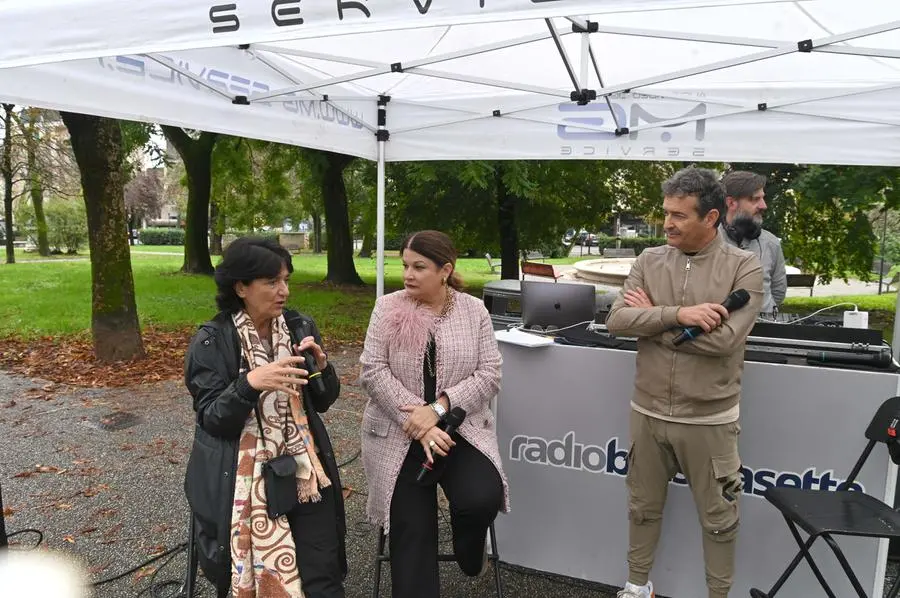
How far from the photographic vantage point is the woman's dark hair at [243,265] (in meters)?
2.23

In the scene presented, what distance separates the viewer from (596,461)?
285cm

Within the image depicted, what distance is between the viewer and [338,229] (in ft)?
48.6

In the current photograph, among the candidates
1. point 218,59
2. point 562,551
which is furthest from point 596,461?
point 218,59

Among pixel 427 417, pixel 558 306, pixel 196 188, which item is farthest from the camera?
pixel 196 188

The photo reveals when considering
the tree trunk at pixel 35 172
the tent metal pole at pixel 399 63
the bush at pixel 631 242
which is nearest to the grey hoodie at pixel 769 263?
the tent metal pole at pixel 399 63

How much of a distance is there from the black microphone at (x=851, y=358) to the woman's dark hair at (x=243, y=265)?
7.16 ft

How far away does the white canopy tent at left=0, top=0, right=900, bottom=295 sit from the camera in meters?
3.35

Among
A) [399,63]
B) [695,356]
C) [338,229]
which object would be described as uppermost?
[399,63]

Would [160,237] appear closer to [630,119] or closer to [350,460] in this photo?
[350,460]

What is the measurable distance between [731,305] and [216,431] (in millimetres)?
1899

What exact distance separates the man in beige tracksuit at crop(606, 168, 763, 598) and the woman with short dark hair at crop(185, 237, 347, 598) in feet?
4.13

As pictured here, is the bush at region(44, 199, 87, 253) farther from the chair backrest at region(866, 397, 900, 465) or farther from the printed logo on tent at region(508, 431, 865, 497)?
the chair backrest at region(866, 397, 900, 465)

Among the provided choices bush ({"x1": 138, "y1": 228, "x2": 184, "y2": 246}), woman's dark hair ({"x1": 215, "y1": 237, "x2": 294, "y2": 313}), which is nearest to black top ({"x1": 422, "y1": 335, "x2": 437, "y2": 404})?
woman's dark hair ({"x1": 215, "y1": 237, "x2": 294, "y2": 313})

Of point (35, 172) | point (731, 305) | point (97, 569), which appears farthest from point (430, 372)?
point (35, 172)
